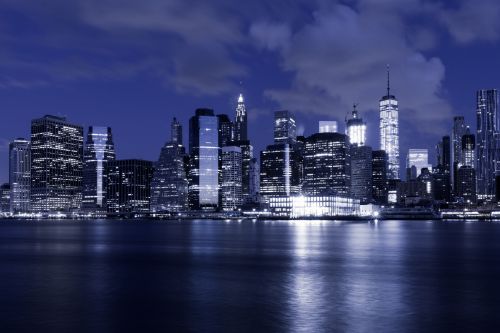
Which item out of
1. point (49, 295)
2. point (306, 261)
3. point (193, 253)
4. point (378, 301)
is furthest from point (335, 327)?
point (193, 253)

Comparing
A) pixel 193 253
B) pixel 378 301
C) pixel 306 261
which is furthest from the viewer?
pixel 193 253

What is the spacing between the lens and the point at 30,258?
3051 inches

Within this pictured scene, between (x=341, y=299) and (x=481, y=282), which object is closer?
(x=341, y=299)

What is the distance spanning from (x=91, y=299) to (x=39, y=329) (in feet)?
33.1

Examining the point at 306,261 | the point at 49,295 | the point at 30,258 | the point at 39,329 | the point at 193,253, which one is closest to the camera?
the point at 39,329

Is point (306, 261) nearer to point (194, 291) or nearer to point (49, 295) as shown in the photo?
point (194, 291)

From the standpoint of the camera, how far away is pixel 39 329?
3275 cm

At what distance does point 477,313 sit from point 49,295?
30239 mm

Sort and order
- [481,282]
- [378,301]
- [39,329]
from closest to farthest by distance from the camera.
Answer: [39,329], [378,301], [481,282]

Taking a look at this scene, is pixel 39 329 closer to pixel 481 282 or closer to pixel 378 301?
pixel 378 301

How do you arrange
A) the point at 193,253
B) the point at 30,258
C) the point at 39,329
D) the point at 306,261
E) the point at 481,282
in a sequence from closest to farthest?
the point at 39,329 → the point at 481,282 → the point at 306,261 → the point at 30,258 → the point at 193,253

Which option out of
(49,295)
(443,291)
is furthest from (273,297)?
(49,295)

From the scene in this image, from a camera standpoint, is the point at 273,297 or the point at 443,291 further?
the point at 443,291

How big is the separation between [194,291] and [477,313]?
21133 millimetres
